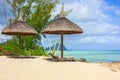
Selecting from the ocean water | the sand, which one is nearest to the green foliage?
the ocean water

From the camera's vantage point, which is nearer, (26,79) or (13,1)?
(26,79)

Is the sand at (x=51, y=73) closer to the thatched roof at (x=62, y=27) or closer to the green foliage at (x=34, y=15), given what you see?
the thatched roof at (x=62, y=27)

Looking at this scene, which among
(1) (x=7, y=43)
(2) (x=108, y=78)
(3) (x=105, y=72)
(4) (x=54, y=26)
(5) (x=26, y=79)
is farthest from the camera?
(1) (x=7, y=43)

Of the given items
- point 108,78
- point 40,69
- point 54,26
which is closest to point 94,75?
point 108,78

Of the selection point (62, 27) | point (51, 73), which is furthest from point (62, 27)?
point (51, 73)

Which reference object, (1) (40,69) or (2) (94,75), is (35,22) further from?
(2) (94,75)

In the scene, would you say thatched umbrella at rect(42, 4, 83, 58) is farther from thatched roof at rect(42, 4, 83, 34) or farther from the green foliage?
the green foliage

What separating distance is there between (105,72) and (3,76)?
3.57 m

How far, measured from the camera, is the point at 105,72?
12.3 metres

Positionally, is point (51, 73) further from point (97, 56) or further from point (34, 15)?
point (97, 56)

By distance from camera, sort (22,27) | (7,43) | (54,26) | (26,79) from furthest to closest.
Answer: (7,43) → (22,27) → (54,26) → (26,79)

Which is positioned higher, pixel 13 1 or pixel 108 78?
pixel 13 1

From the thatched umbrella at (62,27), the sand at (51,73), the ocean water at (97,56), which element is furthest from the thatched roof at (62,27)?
the ocean water at (97,56)

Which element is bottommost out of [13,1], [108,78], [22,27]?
[108,78]
